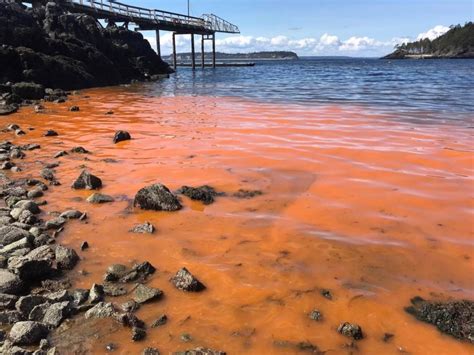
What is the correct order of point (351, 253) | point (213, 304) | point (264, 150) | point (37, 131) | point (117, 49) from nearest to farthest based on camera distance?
1. point (213, 304)
2. point (351, 253)
3. point (264, 150)
4. point (37, 131)
5. point (117, 49)

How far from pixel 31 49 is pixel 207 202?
79.9 feet

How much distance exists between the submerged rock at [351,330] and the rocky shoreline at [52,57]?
16.0m

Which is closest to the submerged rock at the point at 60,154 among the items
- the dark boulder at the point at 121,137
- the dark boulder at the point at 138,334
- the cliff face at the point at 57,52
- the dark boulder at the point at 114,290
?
the dark boulder at the point at 121,137

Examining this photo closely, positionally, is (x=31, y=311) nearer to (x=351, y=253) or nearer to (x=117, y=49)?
(x=351, y=253)

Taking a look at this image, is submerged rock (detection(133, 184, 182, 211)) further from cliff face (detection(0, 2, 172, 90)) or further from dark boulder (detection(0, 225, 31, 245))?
cliff face (detection(0, 2, 172, 90))

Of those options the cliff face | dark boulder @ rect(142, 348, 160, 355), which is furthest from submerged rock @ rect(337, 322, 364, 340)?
the cliff face

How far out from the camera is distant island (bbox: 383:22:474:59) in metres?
144

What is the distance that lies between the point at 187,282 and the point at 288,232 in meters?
1.72

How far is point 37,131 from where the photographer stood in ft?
39.8

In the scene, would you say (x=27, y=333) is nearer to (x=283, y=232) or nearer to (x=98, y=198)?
(x=283, y=232)

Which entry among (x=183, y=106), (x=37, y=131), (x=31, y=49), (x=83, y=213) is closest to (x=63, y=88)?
(x=31, y=49)

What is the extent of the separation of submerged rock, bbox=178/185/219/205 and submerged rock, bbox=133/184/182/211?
36 centimetres

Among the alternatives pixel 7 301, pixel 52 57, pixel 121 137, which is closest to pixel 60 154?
pixel 121 137

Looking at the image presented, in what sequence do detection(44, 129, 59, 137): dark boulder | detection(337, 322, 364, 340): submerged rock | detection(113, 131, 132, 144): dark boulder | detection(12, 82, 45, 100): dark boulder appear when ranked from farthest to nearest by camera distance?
detection(12, 82, 45, 100): dark boulder → detection(44, 129, 59, 137): dark boulder → detection(113, 131, 132, 144): dark boulder → detection(337, 322, 364, 340): submerged rock
